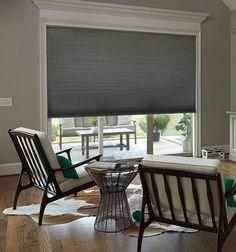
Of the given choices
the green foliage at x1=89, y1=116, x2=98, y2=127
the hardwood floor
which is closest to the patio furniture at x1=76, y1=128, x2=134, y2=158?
the green foliage at x1=89, y1=116, x2=98, y2=127

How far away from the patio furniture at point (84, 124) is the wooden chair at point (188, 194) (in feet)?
10.4

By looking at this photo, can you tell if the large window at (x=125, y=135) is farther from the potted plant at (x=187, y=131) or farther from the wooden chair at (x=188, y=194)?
the wooden chair at (x=188, y=194)

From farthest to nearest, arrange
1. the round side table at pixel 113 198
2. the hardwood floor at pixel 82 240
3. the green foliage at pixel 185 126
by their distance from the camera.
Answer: the green foliage at pixel 185 126 < the round side table at pixel 113 198 < the hardwood floor at pixel 82 240

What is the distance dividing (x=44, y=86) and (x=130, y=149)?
1.99 m

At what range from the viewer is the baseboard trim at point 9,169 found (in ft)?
17.0

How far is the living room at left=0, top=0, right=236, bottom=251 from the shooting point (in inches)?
116

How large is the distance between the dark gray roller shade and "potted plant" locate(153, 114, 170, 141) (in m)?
0.18

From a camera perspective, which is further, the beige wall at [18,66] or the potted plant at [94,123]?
the potted plant at [94,123]

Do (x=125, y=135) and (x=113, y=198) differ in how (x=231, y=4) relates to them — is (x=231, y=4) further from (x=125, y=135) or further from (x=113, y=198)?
(x=113, y=198)


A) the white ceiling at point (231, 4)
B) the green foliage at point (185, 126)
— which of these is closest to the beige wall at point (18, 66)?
the green foliage at point (185, 126)

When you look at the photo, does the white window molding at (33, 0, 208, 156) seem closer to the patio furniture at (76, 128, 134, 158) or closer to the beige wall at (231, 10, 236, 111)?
the beige wall at (231, 10, 236, 111)

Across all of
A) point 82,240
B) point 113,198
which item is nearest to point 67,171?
point 113,198

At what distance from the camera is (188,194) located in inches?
98.0

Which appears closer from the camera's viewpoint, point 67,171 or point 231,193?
point 231,193
